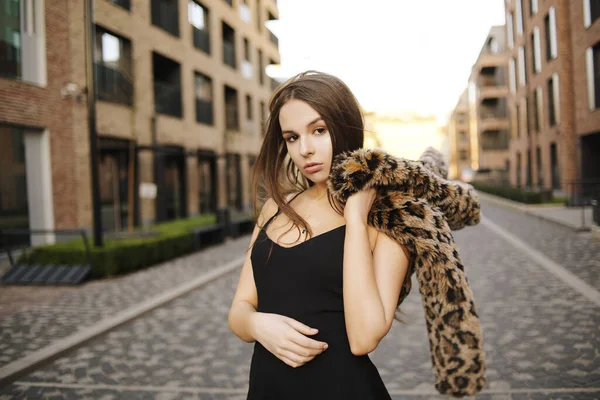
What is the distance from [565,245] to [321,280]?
11.5 metres

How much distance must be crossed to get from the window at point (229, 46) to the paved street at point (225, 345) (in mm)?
20162

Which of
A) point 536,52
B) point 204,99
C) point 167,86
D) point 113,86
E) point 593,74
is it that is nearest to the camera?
point 593,74

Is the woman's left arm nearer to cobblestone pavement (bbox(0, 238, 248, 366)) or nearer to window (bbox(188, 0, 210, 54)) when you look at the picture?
cobblestone pavement (bbox(0, 238, 248, 366))

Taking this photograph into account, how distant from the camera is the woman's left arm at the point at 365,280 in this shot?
1.44 meters

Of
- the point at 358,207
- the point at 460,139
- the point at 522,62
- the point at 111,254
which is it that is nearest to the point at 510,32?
the point at 522,62

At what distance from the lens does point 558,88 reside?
20812 millimetres

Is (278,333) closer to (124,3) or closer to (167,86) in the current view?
(124,3)

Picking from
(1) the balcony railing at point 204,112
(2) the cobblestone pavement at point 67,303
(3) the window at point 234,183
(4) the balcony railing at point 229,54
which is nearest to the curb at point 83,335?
(2) the cobblestone pavement at point 67,303

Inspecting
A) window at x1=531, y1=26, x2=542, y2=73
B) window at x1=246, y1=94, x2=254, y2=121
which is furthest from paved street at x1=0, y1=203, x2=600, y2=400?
window at x1=246, y1=94, x2=254, y2=121

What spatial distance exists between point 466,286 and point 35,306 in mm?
7134

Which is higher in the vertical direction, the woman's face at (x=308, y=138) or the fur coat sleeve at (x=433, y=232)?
the woman's face at (x=308, y=138)

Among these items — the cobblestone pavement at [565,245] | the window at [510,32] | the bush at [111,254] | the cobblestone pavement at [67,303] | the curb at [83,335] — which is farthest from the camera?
the window at [510,32]

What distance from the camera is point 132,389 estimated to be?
420cm

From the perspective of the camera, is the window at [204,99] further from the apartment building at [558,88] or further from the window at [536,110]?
the window at [536,110]
